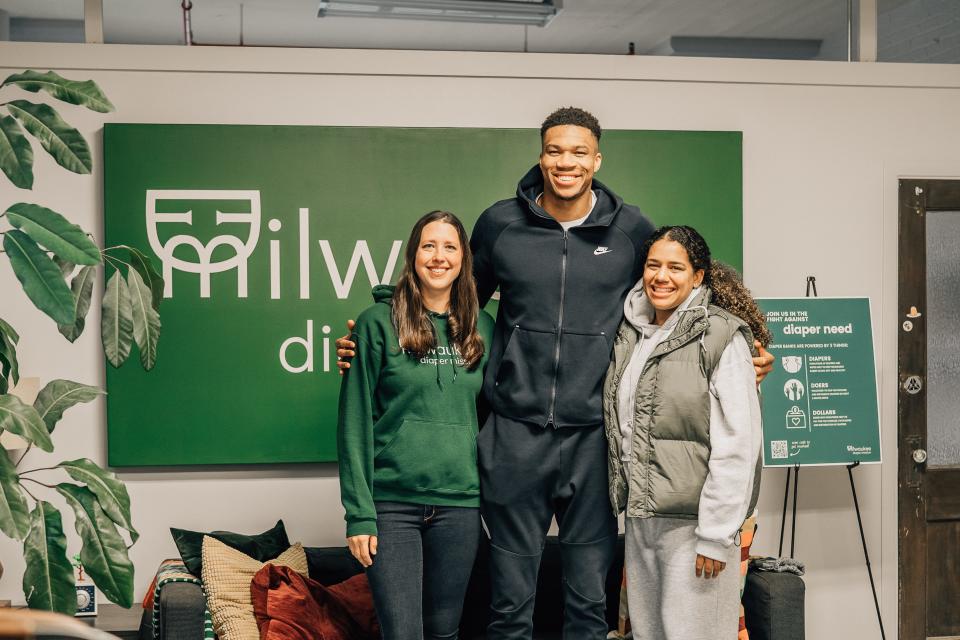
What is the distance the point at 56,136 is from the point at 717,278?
1812mm

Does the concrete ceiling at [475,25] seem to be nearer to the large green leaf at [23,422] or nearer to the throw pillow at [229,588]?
the throw pillow at [229,588]

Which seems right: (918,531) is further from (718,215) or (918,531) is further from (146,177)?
(146,177)

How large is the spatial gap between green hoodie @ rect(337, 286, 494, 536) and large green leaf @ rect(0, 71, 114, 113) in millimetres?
862

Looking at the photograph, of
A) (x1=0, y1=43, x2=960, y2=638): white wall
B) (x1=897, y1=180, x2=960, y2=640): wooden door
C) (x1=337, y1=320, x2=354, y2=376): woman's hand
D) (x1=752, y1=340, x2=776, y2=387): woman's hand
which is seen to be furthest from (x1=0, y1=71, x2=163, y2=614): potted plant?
(x1=897, y1=180, x2=960, y2=640): wooden door

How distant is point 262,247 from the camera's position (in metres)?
3.33

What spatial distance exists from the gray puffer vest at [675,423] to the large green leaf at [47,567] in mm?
1369

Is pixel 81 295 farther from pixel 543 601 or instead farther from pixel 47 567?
pixel 543 601

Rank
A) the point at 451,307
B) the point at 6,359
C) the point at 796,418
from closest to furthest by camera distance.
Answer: the point at 6,359, the point at 451,307, the point at 796,418

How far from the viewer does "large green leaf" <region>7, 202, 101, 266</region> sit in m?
1.96

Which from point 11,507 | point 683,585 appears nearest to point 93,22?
point 11,507

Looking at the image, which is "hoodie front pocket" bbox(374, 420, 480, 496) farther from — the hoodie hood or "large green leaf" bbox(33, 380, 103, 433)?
"large green leaf" bbox(33, 380, 103, 433)

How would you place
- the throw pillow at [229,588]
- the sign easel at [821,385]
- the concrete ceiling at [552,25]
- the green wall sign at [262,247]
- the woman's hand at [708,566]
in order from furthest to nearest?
the concrete ceiling at [552,25] < the sign easel at [821,385] < the green wall sign at [262,247] < the throw pillow at [229,588] < the woman's hand at [708,566]

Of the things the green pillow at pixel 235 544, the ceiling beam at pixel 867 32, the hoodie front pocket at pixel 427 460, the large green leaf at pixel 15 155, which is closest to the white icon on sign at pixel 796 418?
the ceiling beam at pixel 867 32

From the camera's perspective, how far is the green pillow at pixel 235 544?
2.92m
